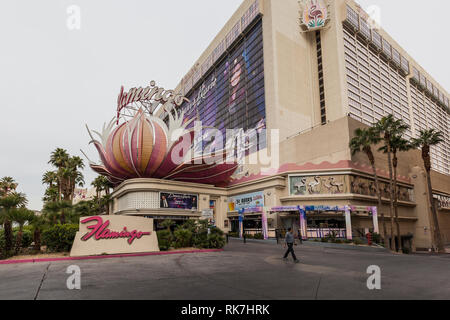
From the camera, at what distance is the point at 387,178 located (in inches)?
1535

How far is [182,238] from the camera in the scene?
68.6 feet

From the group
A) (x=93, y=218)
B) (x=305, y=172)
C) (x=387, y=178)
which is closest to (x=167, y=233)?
(x=93, y=218)

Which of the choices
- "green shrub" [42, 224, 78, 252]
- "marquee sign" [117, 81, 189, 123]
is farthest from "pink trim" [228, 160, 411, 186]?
"green shrub" [42, 224, 78, 252]

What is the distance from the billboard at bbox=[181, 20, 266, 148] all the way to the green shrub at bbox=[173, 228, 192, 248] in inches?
1650

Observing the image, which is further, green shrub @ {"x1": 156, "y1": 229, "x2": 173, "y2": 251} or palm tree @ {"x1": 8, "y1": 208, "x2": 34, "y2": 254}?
green shrub @ {"x1": 156, "y1": 229, "x2": 173, "y2": 251}

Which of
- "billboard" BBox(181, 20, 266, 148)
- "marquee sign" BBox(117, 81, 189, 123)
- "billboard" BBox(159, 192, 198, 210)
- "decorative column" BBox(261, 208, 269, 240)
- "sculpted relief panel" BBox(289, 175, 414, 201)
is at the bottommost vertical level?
"decorative column" BBox(261, 208, 269, 240)

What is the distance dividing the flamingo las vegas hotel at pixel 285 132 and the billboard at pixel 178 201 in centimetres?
15

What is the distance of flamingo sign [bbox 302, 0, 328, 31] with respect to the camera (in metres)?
64.6

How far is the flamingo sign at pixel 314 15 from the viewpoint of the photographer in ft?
212

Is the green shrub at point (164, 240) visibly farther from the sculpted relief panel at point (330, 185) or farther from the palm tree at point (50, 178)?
the palm tree at point (50, 178)

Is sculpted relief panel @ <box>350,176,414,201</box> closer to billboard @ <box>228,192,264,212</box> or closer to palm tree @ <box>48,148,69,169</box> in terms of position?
billboard @ <box>228,192,264,212</box>

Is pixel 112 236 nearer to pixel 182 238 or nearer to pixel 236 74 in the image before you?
pixel 182 238
